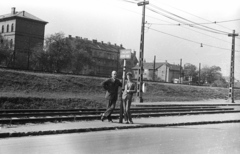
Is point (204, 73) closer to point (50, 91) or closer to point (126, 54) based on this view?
point (50, 91)

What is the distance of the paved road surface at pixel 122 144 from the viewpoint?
664 cm

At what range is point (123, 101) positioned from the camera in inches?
441

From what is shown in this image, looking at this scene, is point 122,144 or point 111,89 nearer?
point 122,144

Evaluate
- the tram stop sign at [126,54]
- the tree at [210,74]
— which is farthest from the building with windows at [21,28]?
the tree at [210,74]

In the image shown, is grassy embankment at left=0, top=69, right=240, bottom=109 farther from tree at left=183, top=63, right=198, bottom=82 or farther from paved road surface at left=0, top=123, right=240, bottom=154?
A: tree at left=183, top=63, right=198, bottom=82

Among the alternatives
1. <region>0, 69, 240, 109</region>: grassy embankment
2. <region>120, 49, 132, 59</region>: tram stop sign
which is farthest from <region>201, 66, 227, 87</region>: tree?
<region>120, 49, 132, 59</region>: tram stop sign

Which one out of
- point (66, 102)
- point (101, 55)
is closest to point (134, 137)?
point (66, 102)

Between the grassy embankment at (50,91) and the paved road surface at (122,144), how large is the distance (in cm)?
1300

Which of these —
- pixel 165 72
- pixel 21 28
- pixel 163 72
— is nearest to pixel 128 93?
pixel 21 28

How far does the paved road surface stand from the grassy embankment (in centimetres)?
1300

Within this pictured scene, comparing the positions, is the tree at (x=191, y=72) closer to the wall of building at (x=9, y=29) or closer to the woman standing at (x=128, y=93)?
the wall of building at (x=9, y=29)

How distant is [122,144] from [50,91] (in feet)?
71.1

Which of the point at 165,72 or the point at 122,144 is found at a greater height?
the point at 165,72

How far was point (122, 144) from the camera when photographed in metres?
7.46
